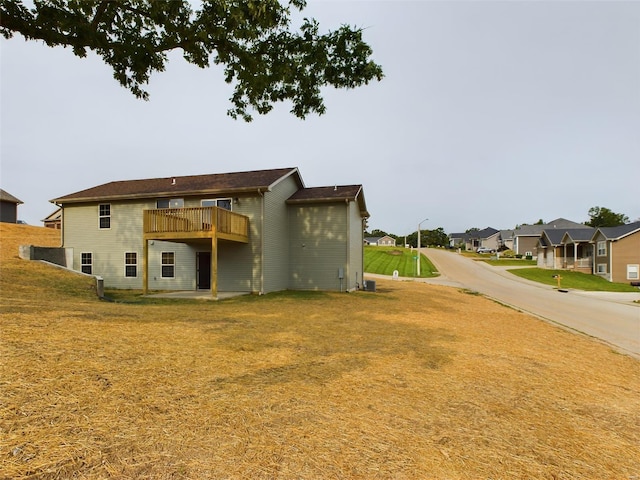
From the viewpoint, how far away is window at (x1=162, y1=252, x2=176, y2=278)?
66.7 feet

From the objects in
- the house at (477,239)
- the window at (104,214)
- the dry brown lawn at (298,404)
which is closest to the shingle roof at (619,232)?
the dry brown lawn at (298,404)

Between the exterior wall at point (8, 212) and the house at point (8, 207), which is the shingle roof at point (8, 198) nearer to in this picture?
the house at point (8, 207)

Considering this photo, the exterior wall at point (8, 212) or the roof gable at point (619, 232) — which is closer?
the exterior wall at point (8, 212)

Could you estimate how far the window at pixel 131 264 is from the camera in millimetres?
20766

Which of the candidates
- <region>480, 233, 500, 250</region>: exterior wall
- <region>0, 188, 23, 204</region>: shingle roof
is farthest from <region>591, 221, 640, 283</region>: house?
<region>0, 188, 23, 204</region>: shingle roof

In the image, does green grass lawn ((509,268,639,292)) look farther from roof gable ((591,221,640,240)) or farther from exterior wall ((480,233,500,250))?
exterior wall ((480,233,500,250))

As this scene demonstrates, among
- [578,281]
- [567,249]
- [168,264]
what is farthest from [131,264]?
[567,249]

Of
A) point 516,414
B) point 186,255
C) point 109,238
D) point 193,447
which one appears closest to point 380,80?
point 516,414

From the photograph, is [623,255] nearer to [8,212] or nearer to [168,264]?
[168,264]

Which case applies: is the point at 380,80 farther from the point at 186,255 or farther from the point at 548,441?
the point at 186,255

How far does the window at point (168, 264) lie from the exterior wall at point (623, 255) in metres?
42.6

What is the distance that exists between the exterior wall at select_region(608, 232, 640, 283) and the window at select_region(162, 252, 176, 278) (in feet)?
140

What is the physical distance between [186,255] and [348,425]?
714 inches

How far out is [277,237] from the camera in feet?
65.7
